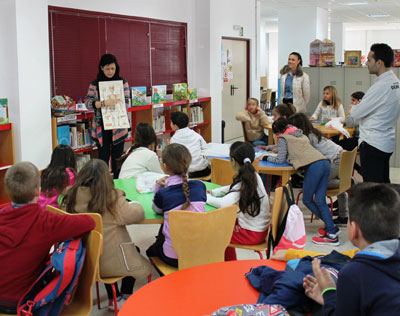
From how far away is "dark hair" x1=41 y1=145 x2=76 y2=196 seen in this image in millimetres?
3680

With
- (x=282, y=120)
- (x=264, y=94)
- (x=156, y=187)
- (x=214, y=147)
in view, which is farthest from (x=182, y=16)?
(x=264, y=94)

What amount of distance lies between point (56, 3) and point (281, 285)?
17.3 feet

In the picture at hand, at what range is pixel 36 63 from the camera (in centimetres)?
550

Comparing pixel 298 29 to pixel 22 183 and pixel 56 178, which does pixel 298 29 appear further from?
pixel 22 183

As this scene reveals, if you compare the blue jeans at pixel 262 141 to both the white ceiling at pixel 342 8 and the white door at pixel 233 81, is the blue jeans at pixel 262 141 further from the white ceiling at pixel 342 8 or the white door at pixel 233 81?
the white ceiling at pixel 342 8

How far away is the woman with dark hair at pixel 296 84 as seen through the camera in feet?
25.3

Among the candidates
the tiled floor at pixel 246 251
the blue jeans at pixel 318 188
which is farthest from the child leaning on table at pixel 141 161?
the blue jeans at pixel 318 188

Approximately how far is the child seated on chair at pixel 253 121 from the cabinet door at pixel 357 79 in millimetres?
2426

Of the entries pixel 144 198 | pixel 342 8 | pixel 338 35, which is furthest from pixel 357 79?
pixel 338 35

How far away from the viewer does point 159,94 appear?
7.79 m

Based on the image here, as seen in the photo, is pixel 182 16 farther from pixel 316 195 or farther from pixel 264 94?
pixel 264 94

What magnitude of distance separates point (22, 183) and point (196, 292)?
1.06m

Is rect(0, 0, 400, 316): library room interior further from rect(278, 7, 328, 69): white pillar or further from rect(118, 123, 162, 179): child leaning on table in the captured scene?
rect(278, 7, 328, 69): white pillar

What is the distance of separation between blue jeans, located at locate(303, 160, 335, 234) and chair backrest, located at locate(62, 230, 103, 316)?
9.19ft
